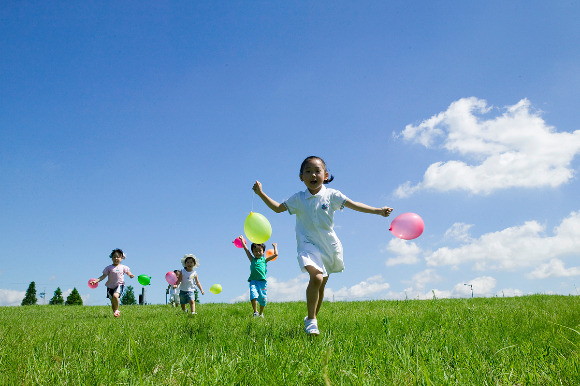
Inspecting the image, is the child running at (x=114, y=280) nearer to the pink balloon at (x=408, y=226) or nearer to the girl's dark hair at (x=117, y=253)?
the girl's dark hair at (x=117, y=253)

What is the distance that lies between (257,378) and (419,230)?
3.49m

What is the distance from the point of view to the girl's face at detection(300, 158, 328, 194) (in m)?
5.21

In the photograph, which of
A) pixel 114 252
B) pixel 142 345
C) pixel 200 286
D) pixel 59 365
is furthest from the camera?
pixel 200 286

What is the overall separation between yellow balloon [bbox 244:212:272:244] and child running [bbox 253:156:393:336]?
361 millimetres

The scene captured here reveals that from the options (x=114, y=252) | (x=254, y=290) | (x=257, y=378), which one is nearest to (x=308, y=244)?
(x=257, y=378)

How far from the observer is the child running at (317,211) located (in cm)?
508

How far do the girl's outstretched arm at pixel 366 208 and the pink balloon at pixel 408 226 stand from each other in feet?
1.08

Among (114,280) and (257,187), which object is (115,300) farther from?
(257,187)

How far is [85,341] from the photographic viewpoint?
3723 mm

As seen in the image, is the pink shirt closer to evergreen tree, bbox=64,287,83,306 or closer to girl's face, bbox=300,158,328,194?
girl's face, bbox=300,158,328,194

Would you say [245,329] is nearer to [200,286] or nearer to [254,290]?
[254,290]

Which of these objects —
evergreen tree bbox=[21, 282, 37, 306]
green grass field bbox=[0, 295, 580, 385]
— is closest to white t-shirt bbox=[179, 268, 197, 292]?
green grass field bbox=[0, 295, 580, 385]

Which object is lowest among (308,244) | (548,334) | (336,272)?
(548,334)

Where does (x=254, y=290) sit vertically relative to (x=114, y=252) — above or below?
below
